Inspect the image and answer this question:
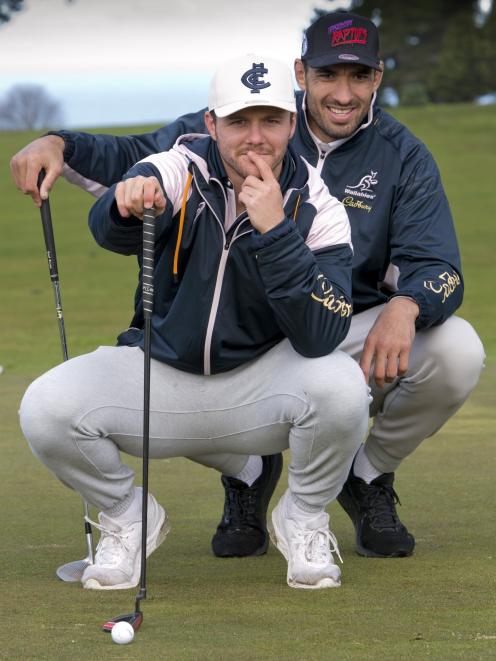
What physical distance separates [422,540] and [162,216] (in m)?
1.41

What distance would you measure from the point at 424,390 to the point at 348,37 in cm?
121

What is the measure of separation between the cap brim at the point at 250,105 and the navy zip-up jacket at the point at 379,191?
787 mm

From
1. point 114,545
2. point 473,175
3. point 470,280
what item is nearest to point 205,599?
point 114,545

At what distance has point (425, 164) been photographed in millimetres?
4488

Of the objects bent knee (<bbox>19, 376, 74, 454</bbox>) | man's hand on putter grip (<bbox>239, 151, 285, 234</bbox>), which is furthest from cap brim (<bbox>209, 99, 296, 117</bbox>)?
bent knee (<bbox>19, 376, 74, 454</bbox>)

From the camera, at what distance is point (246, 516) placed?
439 cm

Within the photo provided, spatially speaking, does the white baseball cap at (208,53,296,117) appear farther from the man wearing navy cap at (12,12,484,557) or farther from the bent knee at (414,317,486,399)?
the bent knee at (414,317,486,399)

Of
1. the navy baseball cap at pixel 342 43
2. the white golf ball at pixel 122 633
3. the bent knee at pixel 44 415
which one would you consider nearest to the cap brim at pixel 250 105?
the navy baseball cap at pixel 342 43

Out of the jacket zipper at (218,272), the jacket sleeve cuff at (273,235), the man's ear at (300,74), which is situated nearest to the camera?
the jacket sleeve cuff at (273,235)

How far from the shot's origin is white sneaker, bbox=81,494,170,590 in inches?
148

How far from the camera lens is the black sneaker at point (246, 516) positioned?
4297 millimetres

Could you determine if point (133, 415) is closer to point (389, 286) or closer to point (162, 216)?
point (162, 216)

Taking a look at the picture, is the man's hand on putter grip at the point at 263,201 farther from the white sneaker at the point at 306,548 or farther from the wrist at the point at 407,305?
the white sneaker at the point at 306,548

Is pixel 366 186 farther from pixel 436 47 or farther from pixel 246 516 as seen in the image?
pixel 436 47
